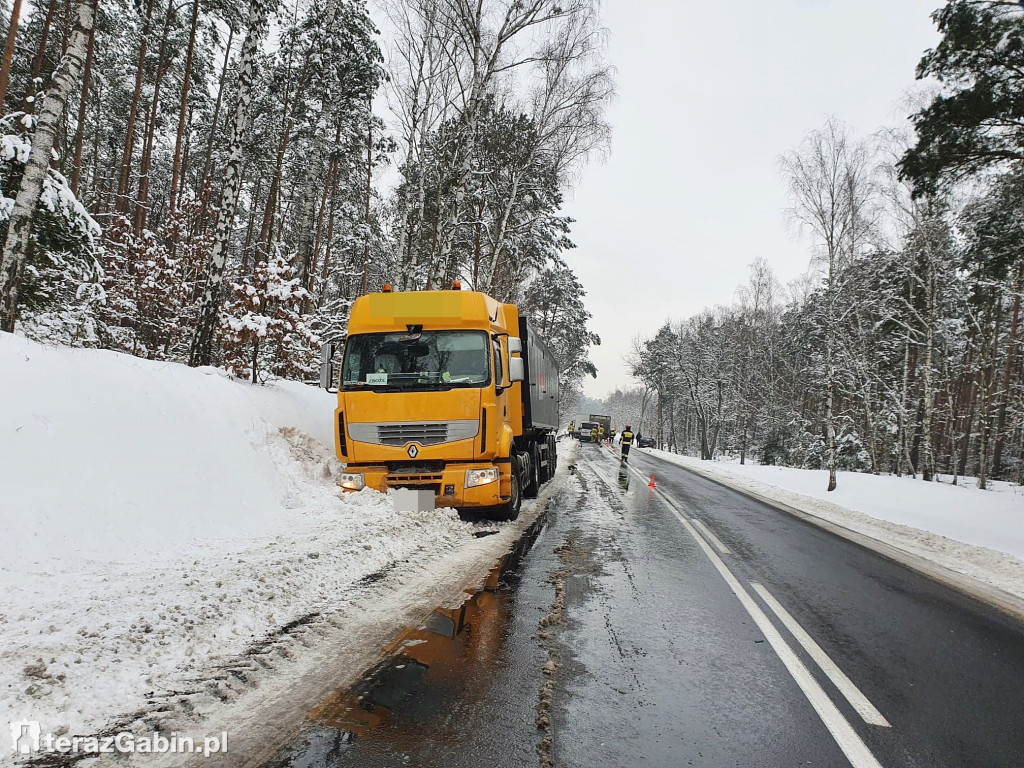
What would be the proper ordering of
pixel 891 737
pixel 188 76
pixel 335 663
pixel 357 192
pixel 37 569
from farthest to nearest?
pixel 357 192
pixel 188 76
pixel 37 569
pixel 335 663
pixel 891 737

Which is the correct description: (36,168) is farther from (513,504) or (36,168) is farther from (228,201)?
(513,504)

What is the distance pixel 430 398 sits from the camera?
7.86m

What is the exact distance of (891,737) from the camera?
3.06 metres

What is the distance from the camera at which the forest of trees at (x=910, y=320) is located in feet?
32.2

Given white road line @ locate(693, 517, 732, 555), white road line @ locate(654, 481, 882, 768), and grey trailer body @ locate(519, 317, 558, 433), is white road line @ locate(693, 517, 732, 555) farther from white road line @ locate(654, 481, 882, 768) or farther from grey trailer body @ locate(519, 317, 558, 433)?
grey trailer body @ locate(519, 317, 558, 433)

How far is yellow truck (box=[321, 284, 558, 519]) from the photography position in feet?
25.7

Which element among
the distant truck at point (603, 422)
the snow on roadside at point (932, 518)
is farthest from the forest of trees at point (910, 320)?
the distant truck at point (603, 422)

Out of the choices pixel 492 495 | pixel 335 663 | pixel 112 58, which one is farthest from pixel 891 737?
pixel 112 58

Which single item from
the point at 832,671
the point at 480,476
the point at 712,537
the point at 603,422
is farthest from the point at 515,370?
the point at 603,422

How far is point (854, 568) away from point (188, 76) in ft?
78.2

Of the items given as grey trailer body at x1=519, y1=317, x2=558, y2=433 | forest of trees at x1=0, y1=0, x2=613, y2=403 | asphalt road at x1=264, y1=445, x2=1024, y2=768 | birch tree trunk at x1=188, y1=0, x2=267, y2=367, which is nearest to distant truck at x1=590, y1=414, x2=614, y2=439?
forest of trees at x1=0, y1=0, x2=613, y2=403

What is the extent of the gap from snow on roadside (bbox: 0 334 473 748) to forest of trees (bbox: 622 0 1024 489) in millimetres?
11345

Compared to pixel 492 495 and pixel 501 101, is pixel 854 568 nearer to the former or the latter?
pixel 492 495

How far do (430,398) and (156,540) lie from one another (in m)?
3.55
